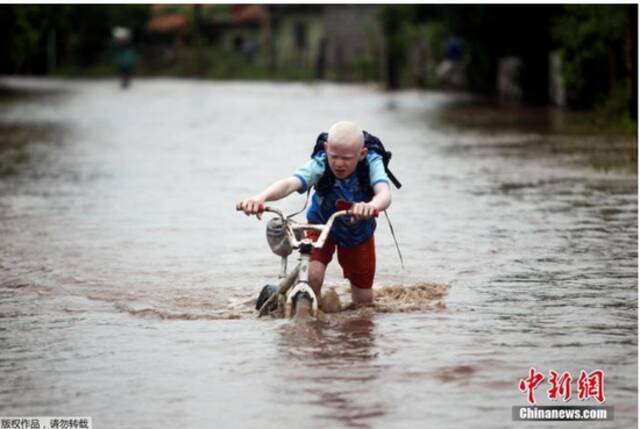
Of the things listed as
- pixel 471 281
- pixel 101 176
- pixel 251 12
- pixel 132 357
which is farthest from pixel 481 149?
pixel 251 12

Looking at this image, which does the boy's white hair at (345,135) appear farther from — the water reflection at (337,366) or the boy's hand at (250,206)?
the water reflection at (337,366)

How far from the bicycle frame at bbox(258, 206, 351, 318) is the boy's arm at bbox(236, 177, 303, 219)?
0.07 meters

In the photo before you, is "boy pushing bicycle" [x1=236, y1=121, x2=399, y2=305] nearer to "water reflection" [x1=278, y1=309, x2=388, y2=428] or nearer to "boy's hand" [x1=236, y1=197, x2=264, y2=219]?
"boy's hand" [x1=236, y1=197, x2=264, y2=219]

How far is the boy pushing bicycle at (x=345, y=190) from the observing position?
823 centimetres

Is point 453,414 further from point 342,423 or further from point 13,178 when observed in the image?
point 13,178

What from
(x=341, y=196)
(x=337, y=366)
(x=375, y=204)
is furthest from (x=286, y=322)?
(x=337, y=366)

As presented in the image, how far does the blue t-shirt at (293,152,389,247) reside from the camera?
8.47 metres

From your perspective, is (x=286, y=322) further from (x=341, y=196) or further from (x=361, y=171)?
(x=361, y=171)

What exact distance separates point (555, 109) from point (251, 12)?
61.8m

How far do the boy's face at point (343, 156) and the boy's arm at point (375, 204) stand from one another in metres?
0.19

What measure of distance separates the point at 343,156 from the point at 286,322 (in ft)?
3.28

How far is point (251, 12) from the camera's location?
9412cm

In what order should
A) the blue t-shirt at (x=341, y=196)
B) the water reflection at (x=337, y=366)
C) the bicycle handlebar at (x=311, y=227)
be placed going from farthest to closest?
the blue t-shirt at (x=341, y=196)
the bicycle handlebar at (x=311, y=227)
the water reflection at (x=337, y=366)

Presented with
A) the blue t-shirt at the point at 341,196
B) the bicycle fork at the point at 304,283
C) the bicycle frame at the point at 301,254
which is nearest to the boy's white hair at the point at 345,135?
the blue t-shirt at the point at 341,196
